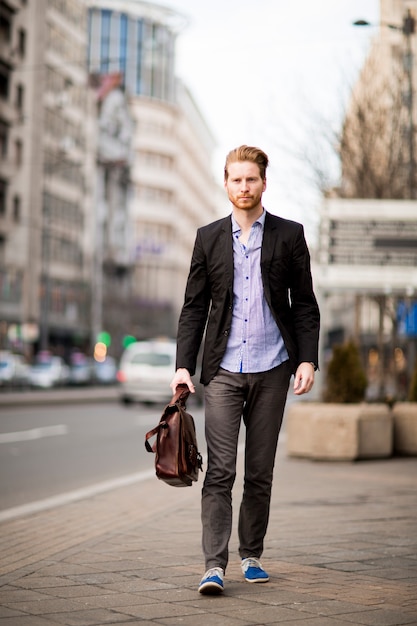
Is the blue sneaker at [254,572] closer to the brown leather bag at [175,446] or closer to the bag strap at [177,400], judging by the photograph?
the brown leather bag at [175,446]

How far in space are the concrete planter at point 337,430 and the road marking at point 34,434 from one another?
21.2 feet

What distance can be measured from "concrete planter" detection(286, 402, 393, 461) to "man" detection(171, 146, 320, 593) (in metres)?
7.41

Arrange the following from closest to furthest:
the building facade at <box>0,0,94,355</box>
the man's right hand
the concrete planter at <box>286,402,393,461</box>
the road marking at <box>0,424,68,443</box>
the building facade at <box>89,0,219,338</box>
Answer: the man's right hand → the concrete planter at <box>286,402,393,461</box> → the road marking at <box>0,424,68,443</box> → the building facade at <box>0,0,94,355</box> → the building facade at <box>89,0,219,338</box>

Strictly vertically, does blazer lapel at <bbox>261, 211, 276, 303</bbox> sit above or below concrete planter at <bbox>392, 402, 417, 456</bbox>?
above

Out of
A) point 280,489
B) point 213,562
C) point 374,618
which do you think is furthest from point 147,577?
point 280,489

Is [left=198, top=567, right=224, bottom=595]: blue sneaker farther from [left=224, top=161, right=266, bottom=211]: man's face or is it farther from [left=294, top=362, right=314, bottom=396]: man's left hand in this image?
[left=224, top=161, right=266, bottom=211]: man's face

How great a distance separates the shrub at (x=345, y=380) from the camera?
13.2 m

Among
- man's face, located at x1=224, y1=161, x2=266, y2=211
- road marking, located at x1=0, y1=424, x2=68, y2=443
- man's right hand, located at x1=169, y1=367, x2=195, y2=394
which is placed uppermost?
man's face, located at x1=224, y1=161, x2=266, y2=211

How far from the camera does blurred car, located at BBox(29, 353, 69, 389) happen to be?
54.9 meters

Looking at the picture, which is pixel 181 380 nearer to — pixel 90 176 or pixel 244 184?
pixel 244 184

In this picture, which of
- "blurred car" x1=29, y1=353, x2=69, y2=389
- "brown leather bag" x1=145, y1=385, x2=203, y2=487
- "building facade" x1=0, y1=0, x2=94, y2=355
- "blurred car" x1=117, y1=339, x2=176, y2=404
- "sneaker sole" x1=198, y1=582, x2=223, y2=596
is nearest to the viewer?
"sneaker sole" x1=198, y1=582, x2=223, y2=596

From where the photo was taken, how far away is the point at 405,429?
13633mm

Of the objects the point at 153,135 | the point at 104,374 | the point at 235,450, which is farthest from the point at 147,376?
the point at 153,135

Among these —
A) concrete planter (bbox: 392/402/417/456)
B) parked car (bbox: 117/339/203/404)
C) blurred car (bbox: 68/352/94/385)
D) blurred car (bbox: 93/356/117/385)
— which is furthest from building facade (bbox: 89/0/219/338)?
concrete planter (bbox: 392/402/417/456)
